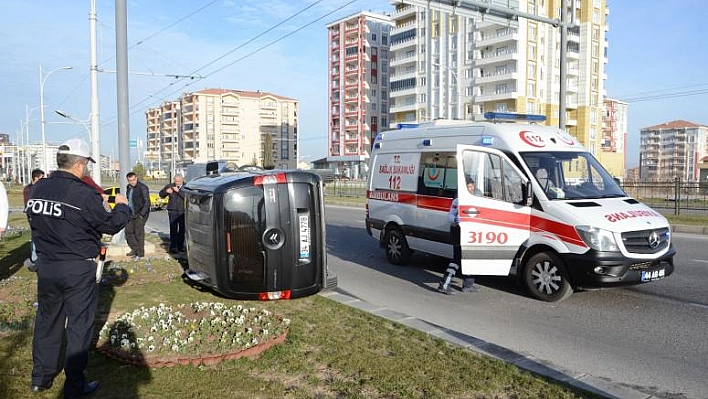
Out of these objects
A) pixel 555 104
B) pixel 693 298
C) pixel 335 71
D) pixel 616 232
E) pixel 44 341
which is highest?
pixel 335 71

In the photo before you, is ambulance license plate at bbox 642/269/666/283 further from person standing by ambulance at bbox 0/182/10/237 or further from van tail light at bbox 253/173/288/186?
person standing by ambulance at bbox 0/182/10/237

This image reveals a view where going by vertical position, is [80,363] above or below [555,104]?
below

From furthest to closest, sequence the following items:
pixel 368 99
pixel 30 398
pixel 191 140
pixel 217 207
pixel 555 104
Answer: pixel 191 140, pixel 368 99, pixel 555 104, pixel 217 207, pixel 30 398

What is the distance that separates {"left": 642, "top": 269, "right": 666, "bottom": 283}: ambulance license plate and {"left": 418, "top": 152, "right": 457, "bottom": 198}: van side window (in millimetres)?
3070

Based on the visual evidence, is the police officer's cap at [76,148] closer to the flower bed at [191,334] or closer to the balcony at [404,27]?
the flower bed at [191,334]

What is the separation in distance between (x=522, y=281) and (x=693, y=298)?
236cm

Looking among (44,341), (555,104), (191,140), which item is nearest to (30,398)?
(44,341)

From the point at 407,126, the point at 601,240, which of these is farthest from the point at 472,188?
the point at 407,126

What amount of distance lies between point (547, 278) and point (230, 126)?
120 m

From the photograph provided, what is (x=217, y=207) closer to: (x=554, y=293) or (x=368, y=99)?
(x=554, y=293)

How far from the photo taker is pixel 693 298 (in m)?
7.70

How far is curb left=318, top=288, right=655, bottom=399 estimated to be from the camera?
4.31 metres

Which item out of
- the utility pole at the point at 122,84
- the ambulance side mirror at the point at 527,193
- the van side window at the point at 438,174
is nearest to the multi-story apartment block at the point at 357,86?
the utility pole at the point at 122,84

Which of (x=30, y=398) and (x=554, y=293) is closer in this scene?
(x=30, y=398)
